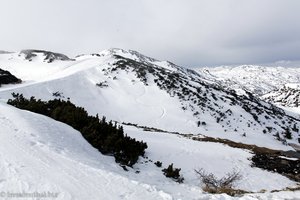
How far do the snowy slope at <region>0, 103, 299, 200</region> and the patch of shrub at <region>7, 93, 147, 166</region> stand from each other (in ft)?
1.63

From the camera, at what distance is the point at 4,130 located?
482 inches

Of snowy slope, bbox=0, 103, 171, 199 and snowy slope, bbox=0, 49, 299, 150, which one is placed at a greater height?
snowy slope, bbox=0, 49, 299, 150

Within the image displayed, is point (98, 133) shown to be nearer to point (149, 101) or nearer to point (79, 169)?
point (79, 169)

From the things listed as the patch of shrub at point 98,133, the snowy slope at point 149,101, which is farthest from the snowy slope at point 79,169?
the snowy slope at point 149,101

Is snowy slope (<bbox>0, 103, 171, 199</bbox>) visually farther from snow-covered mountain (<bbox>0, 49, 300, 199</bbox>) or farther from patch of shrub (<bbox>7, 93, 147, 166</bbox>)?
patch of shrub (<bbox>7, 93, 147, 166</bbox>)

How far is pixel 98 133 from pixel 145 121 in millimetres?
25921

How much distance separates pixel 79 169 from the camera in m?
10.5

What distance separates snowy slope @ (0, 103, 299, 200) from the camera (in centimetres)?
900

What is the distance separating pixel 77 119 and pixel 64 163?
20.5 ft

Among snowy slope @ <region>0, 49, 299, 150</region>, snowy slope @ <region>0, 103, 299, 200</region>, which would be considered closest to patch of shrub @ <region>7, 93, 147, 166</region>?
snowy slope @ <region>0, 103, 299, 200</region>

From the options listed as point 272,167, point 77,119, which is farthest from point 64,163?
point 272,167

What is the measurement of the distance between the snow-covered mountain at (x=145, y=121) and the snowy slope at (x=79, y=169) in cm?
5

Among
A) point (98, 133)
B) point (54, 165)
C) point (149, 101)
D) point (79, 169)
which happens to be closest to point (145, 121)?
point (149, 101)

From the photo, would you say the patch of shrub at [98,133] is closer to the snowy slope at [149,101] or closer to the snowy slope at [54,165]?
the snowy slope at [54,165]
